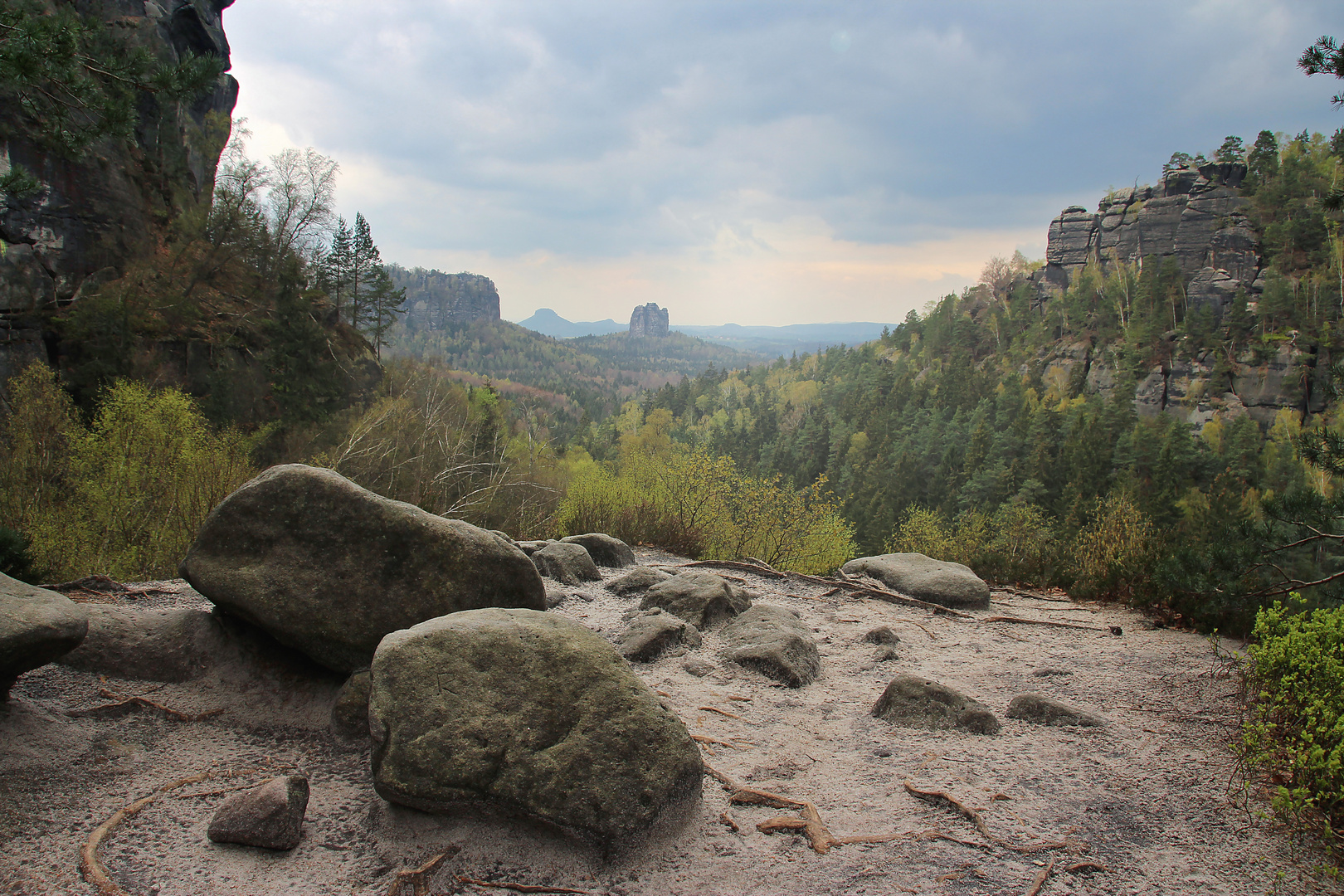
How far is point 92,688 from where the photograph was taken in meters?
4.55

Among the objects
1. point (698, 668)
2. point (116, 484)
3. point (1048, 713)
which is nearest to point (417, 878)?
point (698, 668)

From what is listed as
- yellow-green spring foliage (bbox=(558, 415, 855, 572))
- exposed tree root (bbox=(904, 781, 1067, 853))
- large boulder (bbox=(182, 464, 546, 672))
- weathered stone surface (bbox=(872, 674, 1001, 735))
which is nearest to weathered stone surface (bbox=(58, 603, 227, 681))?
large boulder (bbox=(182, 464, 546, 672))

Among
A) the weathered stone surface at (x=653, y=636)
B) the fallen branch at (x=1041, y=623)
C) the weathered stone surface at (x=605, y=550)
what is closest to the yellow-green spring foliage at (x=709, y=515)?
the weathered stone surface at (x=605, y=550)

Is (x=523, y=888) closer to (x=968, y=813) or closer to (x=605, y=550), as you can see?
(x=968, y=813)

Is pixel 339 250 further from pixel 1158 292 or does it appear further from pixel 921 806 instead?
pixel 1158 292

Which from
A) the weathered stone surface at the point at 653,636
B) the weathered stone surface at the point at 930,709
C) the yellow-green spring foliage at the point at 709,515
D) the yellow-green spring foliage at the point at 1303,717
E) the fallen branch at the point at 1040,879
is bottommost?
the yellow-green spring foliage at the point at 709,515

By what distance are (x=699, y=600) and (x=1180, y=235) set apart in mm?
114245

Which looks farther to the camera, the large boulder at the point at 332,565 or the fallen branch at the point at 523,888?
the large boulder at the point at 332,565

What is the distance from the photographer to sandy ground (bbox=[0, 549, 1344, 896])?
3.09m

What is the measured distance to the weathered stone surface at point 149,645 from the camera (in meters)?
4.80

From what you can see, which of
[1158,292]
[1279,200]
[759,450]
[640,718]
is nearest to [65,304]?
[640,718]

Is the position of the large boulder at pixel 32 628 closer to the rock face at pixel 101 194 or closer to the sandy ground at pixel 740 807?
the sandy ground at pixel 740 807

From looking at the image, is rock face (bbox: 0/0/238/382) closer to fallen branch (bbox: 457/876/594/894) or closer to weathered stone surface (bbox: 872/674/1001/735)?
fallen branch (bbox: 457/876/594/894)

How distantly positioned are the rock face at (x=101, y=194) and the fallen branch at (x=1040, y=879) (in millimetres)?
22601
